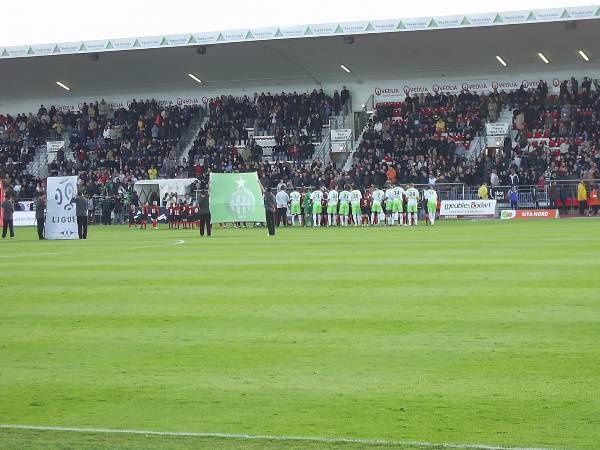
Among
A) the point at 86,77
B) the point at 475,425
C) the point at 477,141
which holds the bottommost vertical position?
the point at 475,425

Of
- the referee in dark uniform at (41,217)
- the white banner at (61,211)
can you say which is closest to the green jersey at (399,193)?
the white banner at (61,211)

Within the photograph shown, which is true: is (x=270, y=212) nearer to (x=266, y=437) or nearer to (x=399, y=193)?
(x=399, y=193)

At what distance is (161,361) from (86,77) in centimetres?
5903

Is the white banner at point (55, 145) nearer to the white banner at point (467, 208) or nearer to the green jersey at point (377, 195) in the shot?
the green jersey at point (377, 195)

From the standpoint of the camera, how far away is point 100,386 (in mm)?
9758

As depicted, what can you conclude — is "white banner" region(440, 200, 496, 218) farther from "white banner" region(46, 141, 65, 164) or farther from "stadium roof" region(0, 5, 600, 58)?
"white banner" region(46, 141, 65, 164)

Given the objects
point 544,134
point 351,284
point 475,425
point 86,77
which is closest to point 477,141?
point 544,134

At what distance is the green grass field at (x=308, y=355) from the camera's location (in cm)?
820

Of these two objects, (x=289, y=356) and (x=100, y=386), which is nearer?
(x=100, y=386)

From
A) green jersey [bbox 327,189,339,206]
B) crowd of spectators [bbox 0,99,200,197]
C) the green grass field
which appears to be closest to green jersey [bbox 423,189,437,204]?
green jersey [bbox 327,189,339,206]

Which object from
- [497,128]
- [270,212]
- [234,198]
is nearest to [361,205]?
[234,198]

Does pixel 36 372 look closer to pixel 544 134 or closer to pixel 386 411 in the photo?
pixel 386 411

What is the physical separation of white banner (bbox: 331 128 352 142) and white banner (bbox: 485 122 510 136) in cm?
756

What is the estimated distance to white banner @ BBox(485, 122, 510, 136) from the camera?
187 ft
